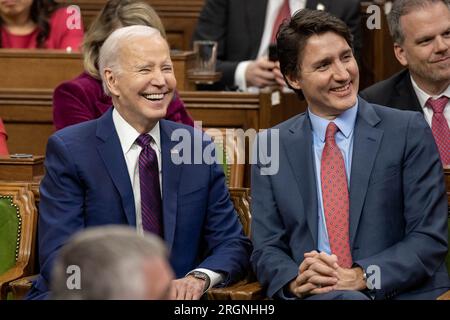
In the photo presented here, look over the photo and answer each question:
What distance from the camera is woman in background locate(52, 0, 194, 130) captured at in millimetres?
4145

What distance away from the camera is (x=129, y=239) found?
5.66ft

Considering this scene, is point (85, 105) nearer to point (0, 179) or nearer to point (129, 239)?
point (0, 179)

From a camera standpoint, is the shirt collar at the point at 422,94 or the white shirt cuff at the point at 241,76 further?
the white shirt cuff at the point at 241,76

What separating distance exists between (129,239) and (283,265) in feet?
5.10

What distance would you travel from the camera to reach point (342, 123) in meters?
3.36

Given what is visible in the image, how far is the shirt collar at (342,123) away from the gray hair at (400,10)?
2.79ft

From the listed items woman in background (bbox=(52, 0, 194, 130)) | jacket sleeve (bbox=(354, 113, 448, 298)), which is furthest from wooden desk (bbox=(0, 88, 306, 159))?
jacket sleeve (bbox=(354, 113, 448, 298))

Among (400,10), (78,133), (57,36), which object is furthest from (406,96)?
(57,36)

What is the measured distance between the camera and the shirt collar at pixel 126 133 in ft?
11.2

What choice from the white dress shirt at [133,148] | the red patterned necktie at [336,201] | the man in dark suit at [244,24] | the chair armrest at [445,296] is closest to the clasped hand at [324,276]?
the red patterned necktie at [336,201]

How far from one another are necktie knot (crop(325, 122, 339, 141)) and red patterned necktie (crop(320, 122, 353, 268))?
0.02 m

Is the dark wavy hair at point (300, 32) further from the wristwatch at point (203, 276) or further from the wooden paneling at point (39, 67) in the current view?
the wooden paneling at point (39, 67)
